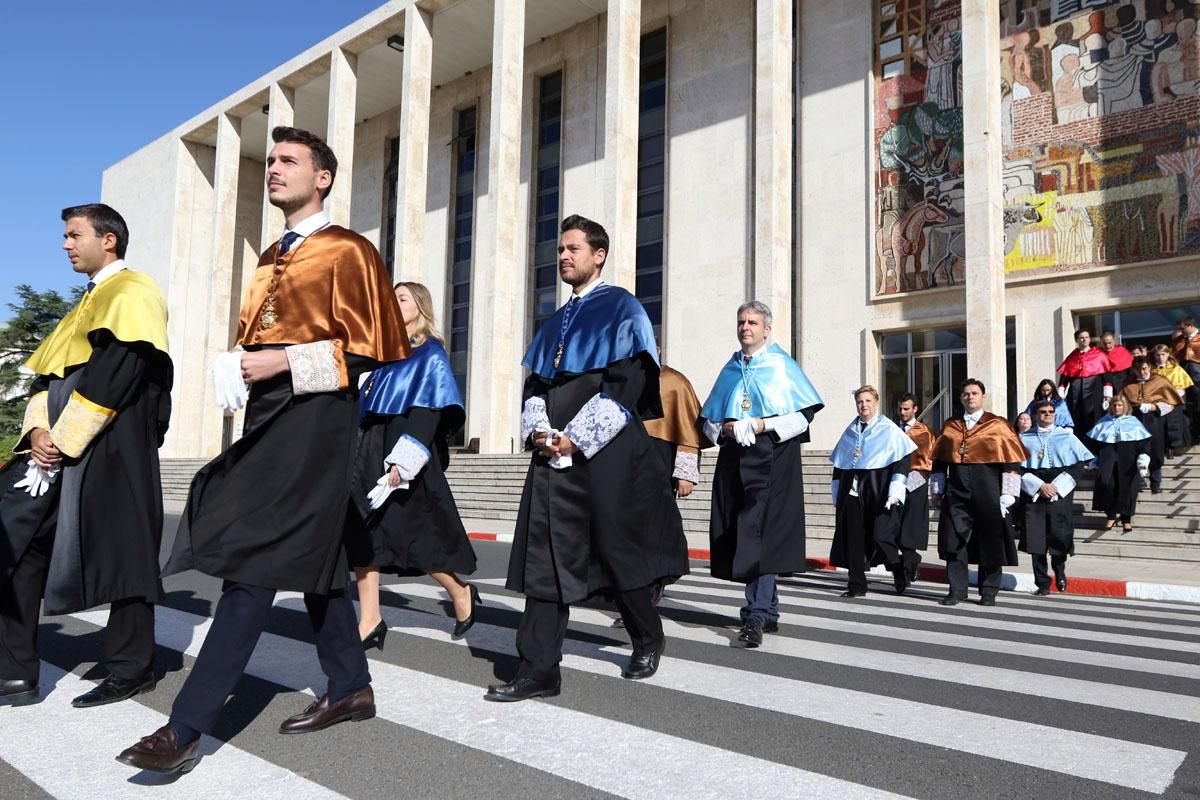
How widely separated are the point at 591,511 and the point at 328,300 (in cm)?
148

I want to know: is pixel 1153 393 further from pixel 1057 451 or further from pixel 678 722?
pixel 678 722

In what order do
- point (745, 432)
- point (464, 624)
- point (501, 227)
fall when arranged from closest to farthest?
point (464, 624) < point (745, 432) < point (501, 227)

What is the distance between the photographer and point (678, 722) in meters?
3.38

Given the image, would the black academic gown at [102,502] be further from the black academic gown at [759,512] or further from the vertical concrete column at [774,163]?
the vertical concrete column at [774,163]

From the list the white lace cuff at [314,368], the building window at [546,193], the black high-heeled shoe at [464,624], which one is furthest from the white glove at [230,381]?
the building window at [546,193]

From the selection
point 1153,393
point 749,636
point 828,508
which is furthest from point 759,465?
point 828,508

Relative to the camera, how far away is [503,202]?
2636 cm

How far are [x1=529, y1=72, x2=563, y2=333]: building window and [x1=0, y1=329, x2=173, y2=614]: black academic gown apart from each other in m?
27.1

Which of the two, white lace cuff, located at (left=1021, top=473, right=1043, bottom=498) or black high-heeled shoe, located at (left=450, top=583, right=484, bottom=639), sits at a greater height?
white lace cuff, located at (left=1021, top=473, right=1043, bottom=498)

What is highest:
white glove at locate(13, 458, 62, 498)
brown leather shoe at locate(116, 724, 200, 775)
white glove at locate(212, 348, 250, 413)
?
white glove at locate(212, 348, 250, 413)

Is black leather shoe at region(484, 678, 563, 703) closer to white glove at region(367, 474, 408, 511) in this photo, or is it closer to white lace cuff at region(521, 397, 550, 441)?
white lace cuff at region(521, 397, 550, 441)

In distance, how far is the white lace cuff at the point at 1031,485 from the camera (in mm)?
9469

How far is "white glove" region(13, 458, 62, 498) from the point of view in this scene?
3.71 m

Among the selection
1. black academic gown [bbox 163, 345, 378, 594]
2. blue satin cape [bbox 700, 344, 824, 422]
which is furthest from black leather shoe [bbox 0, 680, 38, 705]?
blue satin cape [bbox 700, 344, 824, 422]
